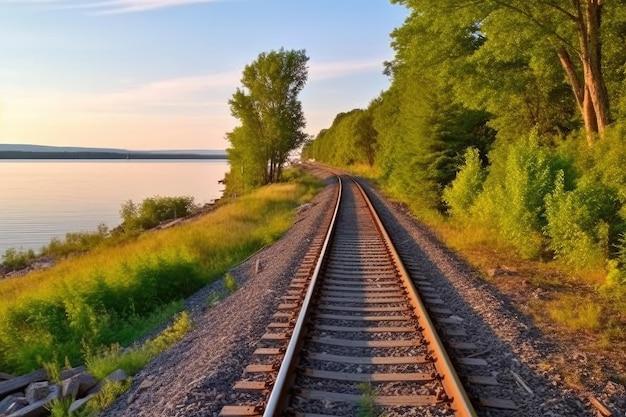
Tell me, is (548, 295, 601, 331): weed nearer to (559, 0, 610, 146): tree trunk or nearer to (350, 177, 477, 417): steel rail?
(350, 177, 477, 417): steel rail

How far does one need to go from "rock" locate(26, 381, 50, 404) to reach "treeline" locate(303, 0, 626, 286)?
30.7ft

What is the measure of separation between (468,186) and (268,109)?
118 ft

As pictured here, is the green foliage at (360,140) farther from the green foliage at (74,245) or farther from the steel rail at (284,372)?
the steel rail at (284,372)

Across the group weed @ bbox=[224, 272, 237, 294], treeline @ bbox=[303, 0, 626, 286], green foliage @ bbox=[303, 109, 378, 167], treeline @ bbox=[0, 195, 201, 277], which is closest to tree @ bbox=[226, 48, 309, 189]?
treeline @ bbox=[0, 195, 201, 277]

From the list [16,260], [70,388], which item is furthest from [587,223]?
[16,260]

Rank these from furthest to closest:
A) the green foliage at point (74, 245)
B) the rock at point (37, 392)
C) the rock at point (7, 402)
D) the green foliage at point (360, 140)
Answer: the green foliage at point (360, 140), the green foliage at point (74, 245), the rock at point (7, 402), the rock at point (37, 392)

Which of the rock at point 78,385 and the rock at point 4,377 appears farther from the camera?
the rock at point 4,377

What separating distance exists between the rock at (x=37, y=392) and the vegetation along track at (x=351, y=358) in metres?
3.44

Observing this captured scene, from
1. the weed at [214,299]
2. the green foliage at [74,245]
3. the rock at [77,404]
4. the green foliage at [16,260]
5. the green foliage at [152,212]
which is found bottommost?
the green foliage at [16,260]

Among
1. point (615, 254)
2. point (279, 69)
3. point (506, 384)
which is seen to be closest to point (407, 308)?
point (506, 384)

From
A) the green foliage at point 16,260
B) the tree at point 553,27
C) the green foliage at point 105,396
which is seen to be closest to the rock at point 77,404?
the green foliage at point 105,396

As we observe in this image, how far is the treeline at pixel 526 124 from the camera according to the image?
1070cm

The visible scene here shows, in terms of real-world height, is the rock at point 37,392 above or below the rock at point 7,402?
above

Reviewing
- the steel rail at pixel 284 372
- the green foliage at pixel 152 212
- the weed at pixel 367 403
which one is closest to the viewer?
the steel rail at pixel 284 372
